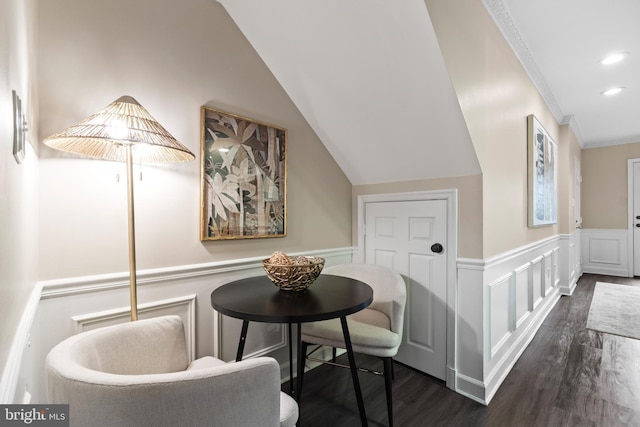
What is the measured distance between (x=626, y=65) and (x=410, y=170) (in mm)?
2650

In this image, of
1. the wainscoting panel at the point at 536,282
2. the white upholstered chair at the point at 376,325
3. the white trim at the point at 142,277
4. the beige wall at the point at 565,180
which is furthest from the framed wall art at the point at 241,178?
the beige wall at the point at 565,180

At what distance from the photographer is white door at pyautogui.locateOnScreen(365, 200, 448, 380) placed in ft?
6.69

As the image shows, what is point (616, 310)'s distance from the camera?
353 centimetres

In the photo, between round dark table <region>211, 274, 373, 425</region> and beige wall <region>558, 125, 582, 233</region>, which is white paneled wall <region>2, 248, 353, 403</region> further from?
beige wall <region>558, 125, 582, 233</region>

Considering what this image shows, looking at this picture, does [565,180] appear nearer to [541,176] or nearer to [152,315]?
[541,176]

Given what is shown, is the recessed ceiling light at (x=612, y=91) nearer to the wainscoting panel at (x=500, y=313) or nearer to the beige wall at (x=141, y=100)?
the wainscoting panel at (x=500, y=313)

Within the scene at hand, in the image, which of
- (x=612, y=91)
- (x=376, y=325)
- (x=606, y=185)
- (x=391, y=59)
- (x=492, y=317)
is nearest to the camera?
(x=391, y=59)

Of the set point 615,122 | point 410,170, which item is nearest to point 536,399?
point 410,170

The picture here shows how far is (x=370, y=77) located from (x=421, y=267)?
1323 millimetres

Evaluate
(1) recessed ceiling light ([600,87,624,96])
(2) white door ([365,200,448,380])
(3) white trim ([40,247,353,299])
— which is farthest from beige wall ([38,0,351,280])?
(1) recessed ceiling light ([600,87,624,96])

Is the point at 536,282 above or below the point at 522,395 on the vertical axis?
above

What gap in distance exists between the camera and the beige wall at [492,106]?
162 centimetres

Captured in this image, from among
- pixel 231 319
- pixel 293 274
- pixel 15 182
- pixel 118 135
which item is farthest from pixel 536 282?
pixel 15 182

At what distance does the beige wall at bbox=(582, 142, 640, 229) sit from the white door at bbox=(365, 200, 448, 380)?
18.8ft
